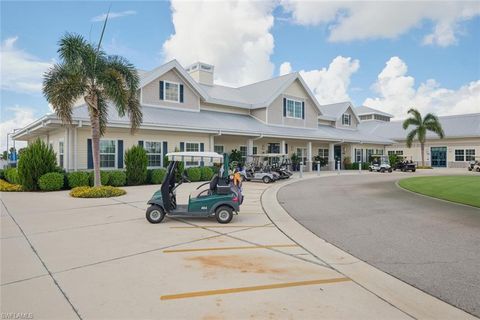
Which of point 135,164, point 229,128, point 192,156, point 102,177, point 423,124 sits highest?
point 423,124

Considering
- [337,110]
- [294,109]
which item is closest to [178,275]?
[294,109]

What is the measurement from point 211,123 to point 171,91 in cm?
378

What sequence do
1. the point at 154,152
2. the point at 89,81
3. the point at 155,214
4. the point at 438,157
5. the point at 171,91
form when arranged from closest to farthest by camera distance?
1. the point at 155,214
2. the point at 89,81
3. the point at 154,152
4. the point at 171,91
5. the point at 438,157

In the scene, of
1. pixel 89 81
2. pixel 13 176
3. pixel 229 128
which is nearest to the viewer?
pixel 89 81

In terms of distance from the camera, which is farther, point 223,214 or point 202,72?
point 202,72

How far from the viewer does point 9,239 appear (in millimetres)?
6879

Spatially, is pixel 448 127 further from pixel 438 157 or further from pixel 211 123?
pixel 211 123

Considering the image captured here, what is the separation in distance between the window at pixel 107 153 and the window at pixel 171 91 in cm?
591

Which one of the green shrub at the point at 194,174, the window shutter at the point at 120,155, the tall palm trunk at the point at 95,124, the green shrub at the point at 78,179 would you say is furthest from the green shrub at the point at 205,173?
the tall palm trunk at the point at 95,124

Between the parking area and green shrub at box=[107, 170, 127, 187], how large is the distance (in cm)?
853

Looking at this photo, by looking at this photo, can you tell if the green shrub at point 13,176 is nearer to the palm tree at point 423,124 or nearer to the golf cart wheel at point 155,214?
the golf cart wheel at point 155,214

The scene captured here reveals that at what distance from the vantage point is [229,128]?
22.9m

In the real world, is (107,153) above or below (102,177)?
above

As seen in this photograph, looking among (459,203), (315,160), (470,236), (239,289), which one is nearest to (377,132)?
(315,160)
